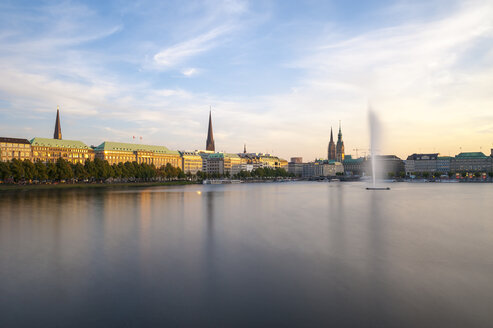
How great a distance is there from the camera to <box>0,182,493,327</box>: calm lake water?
409 inches

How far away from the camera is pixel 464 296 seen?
38.9 feet

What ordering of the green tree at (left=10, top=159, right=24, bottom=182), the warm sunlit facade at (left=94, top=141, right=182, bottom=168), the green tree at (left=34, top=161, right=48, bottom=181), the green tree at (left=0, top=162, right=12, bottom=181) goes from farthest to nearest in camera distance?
1. the warm sunlit facade at (left=94, top=141, right=182, bottom=168)
2. the green tree at (left=34, top=161, right=48, bottom=181)
3. the green tree at (left=10, top=159, right=24, bottom=182)
4. the green tree at (left=0, top=162, right=12, bottom=181)

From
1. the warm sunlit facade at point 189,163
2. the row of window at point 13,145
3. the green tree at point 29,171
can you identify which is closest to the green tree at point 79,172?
the green tree at point 29,171

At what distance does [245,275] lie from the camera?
46.6ft

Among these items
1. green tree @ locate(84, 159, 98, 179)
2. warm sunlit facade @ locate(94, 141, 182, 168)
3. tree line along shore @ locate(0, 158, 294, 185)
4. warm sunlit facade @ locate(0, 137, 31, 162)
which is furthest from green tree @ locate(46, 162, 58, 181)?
warm sunlit facade @ locate(94, 141, 182, 168)

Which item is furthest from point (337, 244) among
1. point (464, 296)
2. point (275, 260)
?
point (464, 296)

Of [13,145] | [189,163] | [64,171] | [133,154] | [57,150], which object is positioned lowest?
[64,171]

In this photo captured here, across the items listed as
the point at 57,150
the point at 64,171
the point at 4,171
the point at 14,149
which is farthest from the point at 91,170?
the point at 57,150

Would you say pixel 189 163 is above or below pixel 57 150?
below

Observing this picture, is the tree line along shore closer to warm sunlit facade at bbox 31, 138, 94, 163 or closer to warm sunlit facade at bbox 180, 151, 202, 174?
warm sunlit facade at bbox 31, 138, 94, 163

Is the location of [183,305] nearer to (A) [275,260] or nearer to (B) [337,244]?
(A) [275,260]

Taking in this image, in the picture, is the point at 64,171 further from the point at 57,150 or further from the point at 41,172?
the point at 57,150

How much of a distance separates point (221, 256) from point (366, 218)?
18388 millimetres

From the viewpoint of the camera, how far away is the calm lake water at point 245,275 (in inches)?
409
